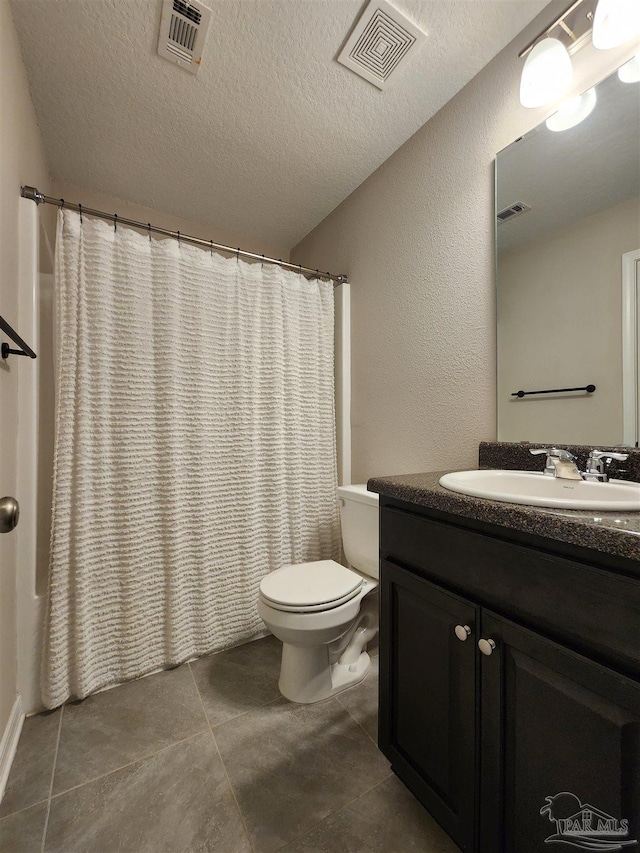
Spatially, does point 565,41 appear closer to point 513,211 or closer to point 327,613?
point 513,211

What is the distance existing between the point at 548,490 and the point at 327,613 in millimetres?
817

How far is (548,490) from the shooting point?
38.1 inches

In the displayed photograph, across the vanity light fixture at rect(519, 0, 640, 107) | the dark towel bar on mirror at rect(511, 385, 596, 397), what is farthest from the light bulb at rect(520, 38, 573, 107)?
the dark towel bar on mirror at rect(511, 385, 596, 397)

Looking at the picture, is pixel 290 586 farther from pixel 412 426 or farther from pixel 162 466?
pixel 412 426

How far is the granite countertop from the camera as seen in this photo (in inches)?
21.0

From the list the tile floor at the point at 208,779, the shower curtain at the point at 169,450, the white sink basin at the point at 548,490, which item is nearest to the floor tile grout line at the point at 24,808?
the tile floor at the point at 208,779

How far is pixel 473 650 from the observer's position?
0.77 metres

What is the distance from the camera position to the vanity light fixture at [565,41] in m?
0.95

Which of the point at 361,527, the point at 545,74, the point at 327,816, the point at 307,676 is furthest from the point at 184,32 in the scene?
the point at 327,816

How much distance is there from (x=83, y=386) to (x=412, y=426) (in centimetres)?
136

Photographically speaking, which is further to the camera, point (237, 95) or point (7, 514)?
point (237, 95)

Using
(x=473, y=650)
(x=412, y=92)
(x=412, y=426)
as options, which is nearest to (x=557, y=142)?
(x=412, y=92)

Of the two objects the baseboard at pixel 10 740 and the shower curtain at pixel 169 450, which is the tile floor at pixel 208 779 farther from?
the shower curtain at pixel 169 450

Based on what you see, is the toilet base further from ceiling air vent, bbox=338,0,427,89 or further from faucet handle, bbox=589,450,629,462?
ceiling air vent, bbox=338,0,427,89
